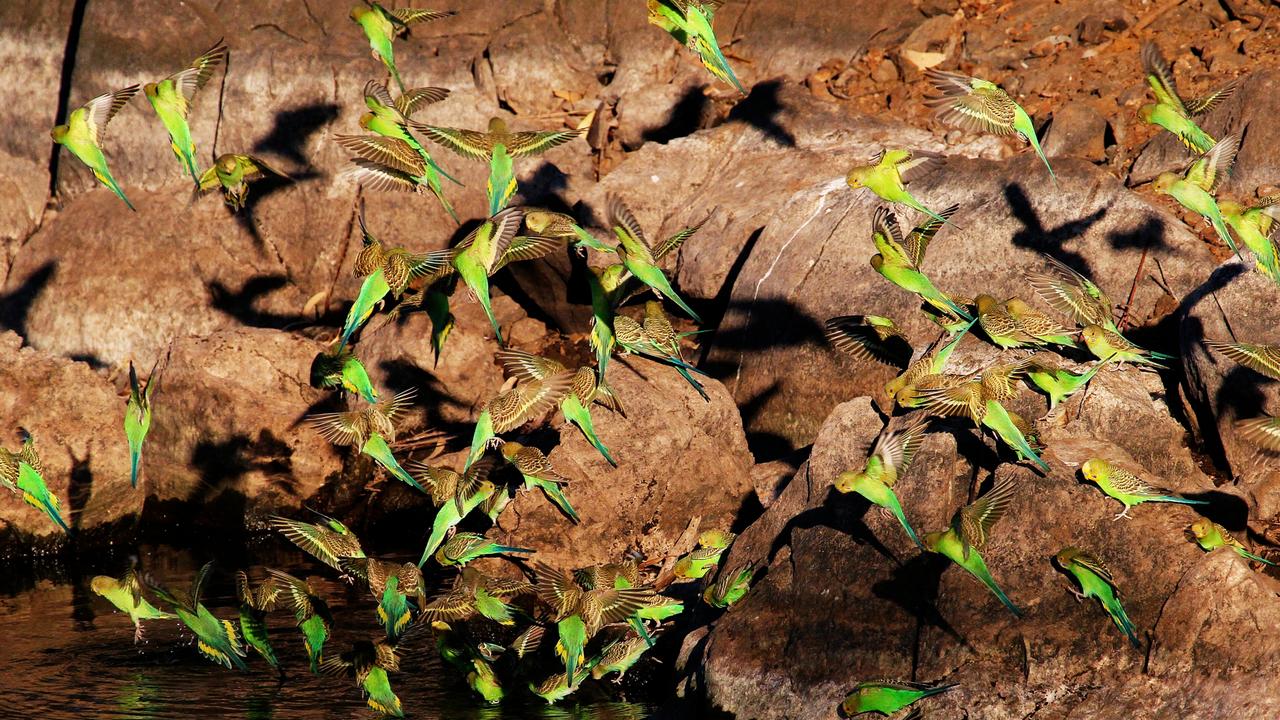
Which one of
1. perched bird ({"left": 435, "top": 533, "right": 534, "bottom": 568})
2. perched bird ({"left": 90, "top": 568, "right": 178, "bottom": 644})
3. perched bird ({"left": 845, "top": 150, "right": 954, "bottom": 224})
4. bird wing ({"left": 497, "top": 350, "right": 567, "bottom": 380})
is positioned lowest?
perched bird ({"left": 435, "top": 533, "right": 534, "bottom": 568})

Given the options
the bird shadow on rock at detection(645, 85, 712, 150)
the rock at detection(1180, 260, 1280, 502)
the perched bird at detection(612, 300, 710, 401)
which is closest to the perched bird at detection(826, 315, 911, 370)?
the perched bird at detection(612, 300, 710, 401)

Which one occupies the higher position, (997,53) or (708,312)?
(997,53)

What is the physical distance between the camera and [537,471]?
8.80 m

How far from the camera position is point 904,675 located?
22.3 ft

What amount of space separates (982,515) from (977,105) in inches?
136

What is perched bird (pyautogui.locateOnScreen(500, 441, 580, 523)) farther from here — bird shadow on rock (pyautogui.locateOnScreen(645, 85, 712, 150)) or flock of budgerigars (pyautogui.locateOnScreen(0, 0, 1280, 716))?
bird shadow on rock (pyautogui.locateOnScreen(645, 85, 712, 150))

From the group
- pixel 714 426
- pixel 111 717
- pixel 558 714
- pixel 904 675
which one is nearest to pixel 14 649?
pixel 111 717

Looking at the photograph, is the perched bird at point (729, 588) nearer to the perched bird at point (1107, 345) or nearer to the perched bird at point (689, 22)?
the perched bird at point (1107, 345)

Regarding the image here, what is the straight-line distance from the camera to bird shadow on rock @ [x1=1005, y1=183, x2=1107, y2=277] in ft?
32.2

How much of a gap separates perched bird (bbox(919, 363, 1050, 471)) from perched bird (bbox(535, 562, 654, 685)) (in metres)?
2.11

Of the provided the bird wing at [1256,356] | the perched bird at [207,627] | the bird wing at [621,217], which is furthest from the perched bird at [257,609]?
the bird wing at [1256,356]

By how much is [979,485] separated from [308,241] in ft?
28.8

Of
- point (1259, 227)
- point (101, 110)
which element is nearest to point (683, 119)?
point (101, 110)

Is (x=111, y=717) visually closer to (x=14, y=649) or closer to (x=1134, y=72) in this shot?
(x=14, y=649)
